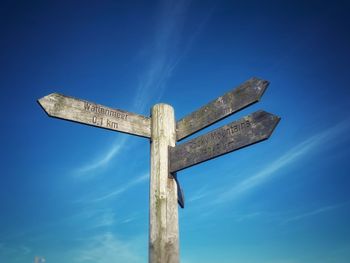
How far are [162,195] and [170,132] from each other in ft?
2.87

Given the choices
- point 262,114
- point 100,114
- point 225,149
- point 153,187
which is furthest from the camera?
point 100,114

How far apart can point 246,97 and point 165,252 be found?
75.1 inches

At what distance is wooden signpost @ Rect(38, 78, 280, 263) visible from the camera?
2720 millimetres

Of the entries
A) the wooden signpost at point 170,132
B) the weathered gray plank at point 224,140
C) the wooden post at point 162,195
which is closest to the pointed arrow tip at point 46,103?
the wooden signpost at point 170,132

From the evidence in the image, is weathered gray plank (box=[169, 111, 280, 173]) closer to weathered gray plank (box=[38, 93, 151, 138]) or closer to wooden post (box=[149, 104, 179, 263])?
wooden post (box=[149, 104, 179, 263])

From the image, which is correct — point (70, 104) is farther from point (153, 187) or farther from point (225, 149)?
point (225, 149)

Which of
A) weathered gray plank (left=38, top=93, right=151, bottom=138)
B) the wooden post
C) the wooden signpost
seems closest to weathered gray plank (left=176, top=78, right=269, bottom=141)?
the wooden signpost

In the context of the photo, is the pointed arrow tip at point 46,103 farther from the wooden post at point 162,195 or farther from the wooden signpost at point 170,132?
the wooden post at point 162,195

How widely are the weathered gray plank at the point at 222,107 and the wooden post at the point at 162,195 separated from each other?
0.19m

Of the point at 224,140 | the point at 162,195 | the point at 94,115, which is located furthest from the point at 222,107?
the point at 94,115

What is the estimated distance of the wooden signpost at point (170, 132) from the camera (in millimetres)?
2720

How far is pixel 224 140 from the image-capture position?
288cm

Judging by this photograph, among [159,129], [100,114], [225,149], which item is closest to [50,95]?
[100,114]

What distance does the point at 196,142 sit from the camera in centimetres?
314
